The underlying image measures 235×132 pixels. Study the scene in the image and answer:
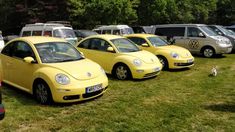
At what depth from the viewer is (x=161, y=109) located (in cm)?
785

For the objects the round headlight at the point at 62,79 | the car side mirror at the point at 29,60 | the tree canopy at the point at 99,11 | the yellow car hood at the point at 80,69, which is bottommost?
the round headlight at the point at 62,79

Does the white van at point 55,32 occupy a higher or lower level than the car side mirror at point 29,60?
higher

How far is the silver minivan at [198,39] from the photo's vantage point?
17.9m

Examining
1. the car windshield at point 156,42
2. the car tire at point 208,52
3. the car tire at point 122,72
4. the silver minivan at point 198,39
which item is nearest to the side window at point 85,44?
the car tire at point 122,72

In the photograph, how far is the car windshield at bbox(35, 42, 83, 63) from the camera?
28.7ft

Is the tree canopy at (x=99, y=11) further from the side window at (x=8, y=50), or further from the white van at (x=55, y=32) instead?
the side window at (x=8, y=50)

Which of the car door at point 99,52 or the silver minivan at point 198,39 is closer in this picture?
the car door at point 99,52

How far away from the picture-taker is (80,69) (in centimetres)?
847

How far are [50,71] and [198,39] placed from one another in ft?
38.2

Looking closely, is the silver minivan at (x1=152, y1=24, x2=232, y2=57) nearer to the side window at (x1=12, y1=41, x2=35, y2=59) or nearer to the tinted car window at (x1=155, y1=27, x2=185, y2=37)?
the tinted car window at (x1=155, y1=27, x2=185, y2=37)

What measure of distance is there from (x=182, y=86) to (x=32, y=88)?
4342mm

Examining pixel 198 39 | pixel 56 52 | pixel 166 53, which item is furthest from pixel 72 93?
pixel 198 39

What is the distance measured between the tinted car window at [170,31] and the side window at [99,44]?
7.76 m

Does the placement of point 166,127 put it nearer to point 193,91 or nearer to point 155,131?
point 155,131
